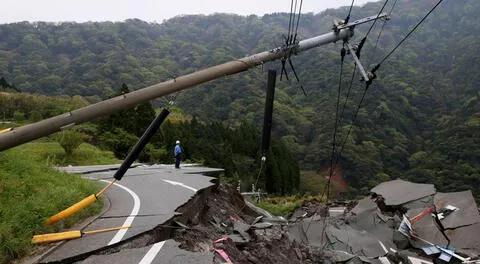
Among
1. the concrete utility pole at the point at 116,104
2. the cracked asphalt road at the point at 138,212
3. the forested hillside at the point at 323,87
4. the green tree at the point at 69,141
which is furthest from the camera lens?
the forested hillside at the point at 323,87

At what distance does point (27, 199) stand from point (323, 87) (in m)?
87.4

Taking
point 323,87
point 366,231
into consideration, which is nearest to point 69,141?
point 366,231

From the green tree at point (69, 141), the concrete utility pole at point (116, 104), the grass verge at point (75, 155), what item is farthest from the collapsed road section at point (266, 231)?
the grass verge at point (75, 155)

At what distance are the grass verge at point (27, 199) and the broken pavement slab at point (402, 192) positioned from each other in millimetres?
14936

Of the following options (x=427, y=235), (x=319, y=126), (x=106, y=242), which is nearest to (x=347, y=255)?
(x=427, y=235)

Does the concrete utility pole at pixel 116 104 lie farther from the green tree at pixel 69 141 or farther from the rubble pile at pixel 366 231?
the green tree at pixel 69 141

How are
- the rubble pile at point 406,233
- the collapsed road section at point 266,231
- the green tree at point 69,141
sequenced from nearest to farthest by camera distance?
the collapsed road section at point 266,231
the rubble pile at point 406,233
the green tree at point 69,141

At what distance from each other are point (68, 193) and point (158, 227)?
2056 mm

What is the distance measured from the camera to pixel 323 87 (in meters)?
90.9

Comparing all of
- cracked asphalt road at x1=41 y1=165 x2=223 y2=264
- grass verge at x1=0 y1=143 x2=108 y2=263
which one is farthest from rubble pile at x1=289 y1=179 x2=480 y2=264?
grass verge at x1=0 y1=143 x2=108 y2=263

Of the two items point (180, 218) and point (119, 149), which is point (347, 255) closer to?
point (180, 218)

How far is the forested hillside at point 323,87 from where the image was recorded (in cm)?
6191

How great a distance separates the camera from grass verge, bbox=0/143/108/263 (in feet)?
18.3

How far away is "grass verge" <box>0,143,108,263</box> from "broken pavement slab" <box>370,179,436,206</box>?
1494 cm
